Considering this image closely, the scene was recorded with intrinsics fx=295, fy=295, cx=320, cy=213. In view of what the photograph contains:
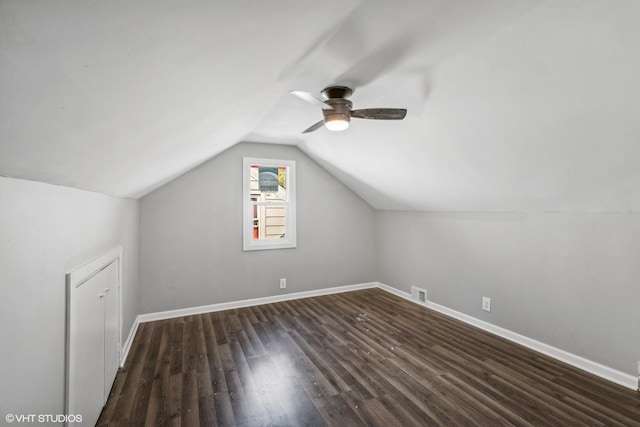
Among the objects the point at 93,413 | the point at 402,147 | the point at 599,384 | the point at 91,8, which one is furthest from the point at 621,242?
the point at 93,413

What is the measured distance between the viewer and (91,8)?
0.51 m

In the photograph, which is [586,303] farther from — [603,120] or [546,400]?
[603,120]

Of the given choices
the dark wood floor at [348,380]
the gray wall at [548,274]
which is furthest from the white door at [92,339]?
the gray wall at [548,274]

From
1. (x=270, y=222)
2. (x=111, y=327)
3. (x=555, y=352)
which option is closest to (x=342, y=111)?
(x=111, y=327)

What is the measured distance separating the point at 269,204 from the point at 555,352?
143 inches

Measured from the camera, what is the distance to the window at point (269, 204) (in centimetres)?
417

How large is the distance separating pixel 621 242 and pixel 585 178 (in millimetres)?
670

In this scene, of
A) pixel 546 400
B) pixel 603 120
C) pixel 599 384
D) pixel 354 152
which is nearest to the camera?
pixel 603 120

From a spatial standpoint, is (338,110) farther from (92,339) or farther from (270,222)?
(270,222)

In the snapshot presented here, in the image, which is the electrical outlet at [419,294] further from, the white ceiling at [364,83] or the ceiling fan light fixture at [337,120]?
the ceiling fan light fixture at [337,120]

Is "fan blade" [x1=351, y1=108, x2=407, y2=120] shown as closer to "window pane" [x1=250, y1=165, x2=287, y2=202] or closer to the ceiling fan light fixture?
the ceiling fan light fixture

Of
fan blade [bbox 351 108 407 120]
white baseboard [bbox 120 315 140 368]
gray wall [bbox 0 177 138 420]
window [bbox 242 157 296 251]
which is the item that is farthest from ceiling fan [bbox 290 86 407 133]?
white baseboard [bbox 120 315 140 368]

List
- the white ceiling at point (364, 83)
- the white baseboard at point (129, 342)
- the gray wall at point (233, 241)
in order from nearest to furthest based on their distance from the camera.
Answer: the white ceiling at point (364, 83), the white baseboard at point (129, 342), the gray wall at point (233, 241)

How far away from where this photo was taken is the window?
13.7 ft
